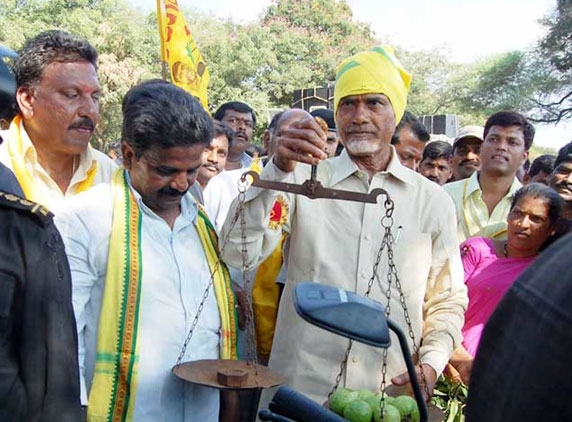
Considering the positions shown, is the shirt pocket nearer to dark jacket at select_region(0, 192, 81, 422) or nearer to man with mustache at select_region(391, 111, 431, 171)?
dark jacket at select_region(0, 192, 81, 422)

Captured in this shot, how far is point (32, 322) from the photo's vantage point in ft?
4.97

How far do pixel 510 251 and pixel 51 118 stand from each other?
240 centimetres

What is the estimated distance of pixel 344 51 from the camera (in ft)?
100

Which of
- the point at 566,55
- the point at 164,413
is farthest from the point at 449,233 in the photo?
the point at 566,55

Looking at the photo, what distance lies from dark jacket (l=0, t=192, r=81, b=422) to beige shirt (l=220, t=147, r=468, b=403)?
0.85 m

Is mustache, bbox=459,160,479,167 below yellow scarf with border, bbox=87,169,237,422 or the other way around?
the other way around

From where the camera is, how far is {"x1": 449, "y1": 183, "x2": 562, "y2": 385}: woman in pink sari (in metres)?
3.15

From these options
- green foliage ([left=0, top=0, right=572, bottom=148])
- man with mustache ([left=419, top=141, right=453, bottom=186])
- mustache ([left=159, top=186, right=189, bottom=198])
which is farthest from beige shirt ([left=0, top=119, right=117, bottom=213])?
green foliage ([left=0, top=0, right=572, bottom=148])

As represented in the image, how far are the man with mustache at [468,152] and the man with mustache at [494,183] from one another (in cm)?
99

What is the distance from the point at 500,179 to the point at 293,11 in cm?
3089

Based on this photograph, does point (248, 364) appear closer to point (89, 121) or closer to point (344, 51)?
point (89, 121)

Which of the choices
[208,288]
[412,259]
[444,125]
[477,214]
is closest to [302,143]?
[208,288]

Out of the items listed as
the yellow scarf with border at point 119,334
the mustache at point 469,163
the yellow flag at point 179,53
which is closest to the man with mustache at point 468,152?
the mustache at point 469,163

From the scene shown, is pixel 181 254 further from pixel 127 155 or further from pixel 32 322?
pixel 32 322
